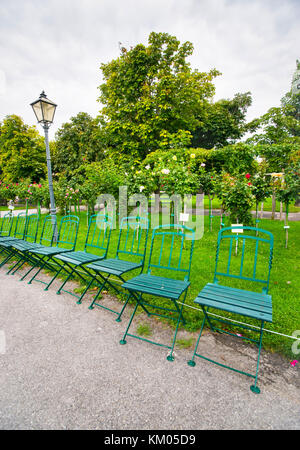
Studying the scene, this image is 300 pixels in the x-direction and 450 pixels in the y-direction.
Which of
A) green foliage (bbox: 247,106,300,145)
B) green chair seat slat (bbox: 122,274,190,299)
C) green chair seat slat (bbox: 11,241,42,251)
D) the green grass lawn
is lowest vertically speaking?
the green grass lawn

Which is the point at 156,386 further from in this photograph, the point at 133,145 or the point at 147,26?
the point at 147,26

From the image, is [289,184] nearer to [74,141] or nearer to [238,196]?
[238,196]

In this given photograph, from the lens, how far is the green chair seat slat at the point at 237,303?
1.86 metres

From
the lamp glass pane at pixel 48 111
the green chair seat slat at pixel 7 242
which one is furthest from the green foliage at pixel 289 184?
the green chair seat slat at pixel 7 242

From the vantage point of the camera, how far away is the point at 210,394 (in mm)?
1750

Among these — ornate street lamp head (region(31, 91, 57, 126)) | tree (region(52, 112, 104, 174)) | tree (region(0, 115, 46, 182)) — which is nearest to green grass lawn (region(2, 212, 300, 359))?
ornate street lamp head (region(31, 91, 57, 126))

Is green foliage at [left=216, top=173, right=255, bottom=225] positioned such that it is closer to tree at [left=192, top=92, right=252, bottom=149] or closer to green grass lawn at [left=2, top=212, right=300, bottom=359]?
green grass lawn at [left=2, top=212, right=300, bottom=359]

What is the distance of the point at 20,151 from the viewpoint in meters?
21.4

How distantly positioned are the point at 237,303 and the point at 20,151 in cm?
2497

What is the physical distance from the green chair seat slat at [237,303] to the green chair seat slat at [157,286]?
26 cm

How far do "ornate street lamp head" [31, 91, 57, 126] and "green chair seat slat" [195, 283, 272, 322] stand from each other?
19.9 ft

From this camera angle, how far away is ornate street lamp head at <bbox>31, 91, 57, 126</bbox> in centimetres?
563

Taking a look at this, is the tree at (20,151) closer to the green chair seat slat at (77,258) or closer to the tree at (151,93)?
the tree at (151,93)

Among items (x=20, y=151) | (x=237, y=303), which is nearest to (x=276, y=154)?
(x=237, y=303)
